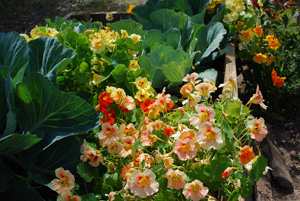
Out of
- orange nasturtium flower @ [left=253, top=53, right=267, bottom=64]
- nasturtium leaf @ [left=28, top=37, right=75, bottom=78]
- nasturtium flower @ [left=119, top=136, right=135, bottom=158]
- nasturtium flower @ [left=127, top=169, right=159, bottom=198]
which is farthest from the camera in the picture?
orange nasturtium flower @ [left=253, top=53, right=267, bottom=64]

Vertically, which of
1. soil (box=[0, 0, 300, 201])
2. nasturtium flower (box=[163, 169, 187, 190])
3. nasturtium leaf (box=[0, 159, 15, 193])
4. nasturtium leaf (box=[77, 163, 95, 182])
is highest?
nasturtium flower (box=[163, 169, 187, 190])

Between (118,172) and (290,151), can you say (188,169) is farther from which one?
(290,151)

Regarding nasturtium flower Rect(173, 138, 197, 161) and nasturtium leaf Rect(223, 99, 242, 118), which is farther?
nasturtium leaf Rect(223, 99, 242, 118)

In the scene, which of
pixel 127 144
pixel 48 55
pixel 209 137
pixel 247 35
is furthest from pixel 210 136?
pixel 247 35

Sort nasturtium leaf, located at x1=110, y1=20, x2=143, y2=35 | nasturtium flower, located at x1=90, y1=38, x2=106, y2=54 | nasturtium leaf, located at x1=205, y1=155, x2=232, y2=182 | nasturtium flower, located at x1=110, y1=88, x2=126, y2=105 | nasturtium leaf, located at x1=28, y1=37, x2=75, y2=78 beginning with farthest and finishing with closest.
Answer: nasturtium leaf, located at x1=110, y1=20, x2=143, y2=35, nasturtium flower, located at x1=90, y1=38, x2=106, y2=54, nasturtium leaf, located at x1=28, y1=37, x2=75, y2=78, nasturtium flower, located at x1=110, y1=88, x2=126, y2=105, nasturtium leaf, located at x1=205, y1=155, x2=232, y2=182

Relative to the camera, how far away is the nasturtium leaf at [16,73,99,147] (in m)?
1.40

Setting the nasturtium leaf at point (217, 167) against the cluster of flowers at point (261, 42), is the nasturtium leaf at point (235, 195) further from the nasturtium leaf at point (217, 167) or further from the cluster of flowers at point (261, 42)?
the cluster of flowers at point (261, 42)

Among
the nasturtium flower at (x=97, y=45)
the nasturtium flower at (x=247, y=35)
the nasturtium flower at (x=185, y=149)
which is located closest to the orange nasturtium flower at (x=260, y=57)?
the nasturtium flower at (x=247, y=35)

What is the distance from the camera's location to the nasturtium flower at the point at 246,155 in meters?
1.20

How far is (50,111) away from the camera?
1.45m

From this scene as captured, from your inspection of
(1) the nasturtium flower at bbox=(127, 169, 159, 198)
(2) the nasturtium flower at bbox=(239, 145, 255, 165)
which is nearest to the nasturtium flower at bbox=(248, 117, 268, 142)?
(2) the nasturtium flower at bbox=(239, 145, 255, 165)

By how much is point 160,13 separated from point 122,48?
2.38 feet

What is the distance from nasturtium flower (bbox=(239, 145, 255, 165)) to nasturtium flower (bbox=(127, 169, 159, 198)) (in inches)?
12.3

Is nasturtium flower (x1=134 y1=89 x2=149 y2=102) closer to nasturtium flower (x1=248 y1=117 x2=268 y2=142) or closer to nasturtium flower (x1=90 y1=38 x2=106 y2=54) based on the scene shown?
nasturtium flower (x1=90 y1=38 x2=106 y2=54)
